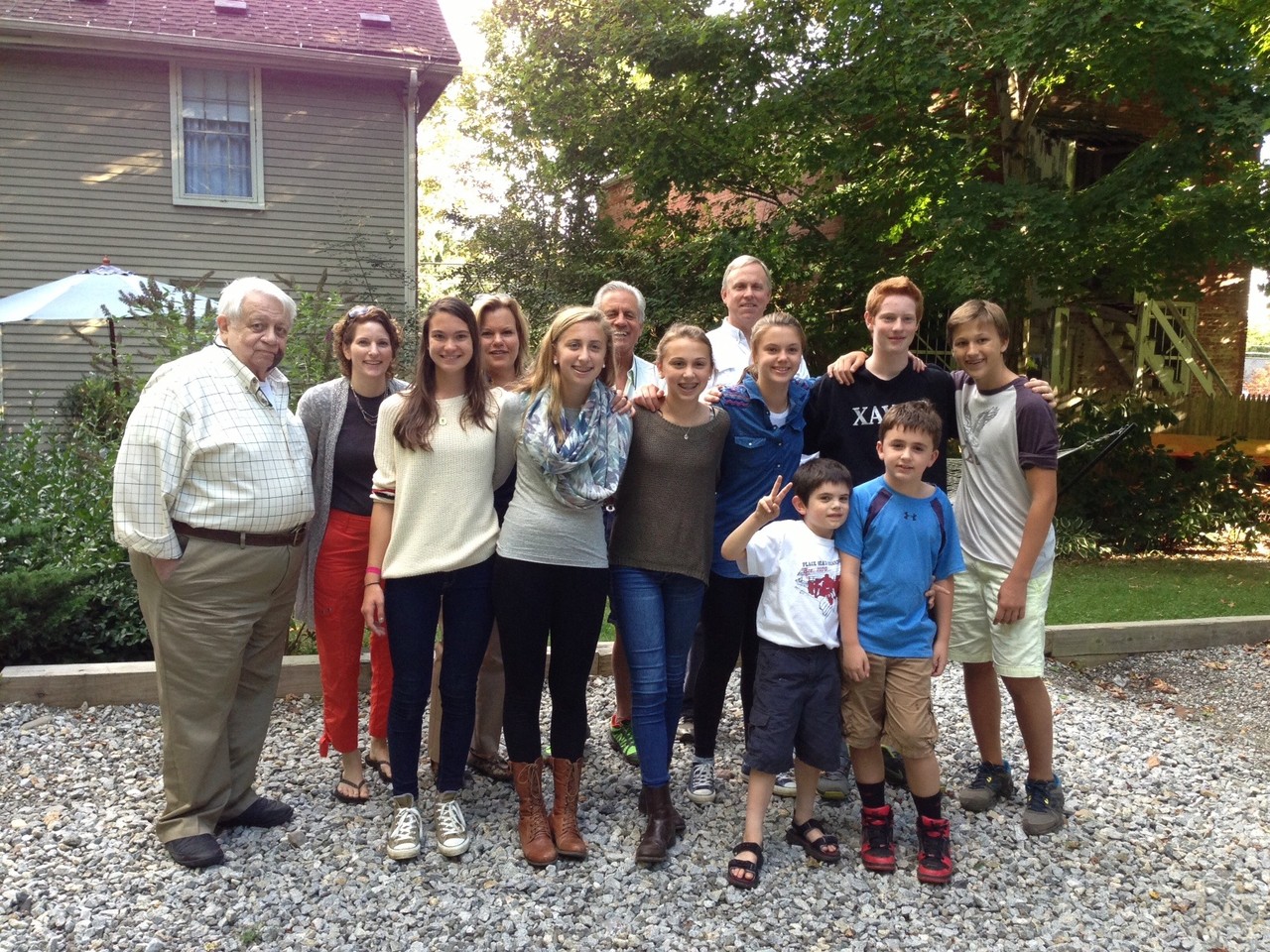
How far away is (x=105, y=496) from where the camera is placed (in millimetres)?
5457

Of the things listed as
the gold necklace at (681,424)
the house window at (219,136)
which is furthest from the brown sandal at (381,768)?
the house window at (219,136)

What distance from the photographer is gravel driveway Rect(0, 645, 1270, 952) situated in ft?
9.57

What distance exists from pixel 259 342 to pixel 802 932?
264 cm

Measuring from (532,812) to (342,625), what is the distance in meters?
1.03

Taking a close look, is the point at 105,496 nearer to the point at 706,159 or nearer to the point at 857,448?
the point at 857,448

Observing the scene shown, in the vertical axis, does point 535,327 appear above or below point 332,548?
above

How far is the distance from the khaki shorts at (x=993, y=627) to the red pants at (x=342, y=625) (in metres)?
2.25

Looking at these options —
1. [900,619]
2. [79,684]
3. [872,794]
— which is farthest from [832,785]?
[79,684]

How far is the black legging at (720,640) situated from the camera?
3.52 meters

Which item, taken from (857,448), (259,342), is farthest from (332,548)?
(857,448)

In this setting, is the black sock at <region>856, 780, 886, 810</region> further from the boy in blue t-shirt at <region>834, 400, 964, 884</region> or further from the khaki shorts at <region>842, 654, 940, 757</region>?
the khaki shorts at <region>842, 654, 940, 757</region>

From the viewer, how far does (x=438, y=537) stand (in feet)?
10.5

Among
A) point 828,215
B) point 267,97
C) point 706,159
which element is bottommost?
point 828,215

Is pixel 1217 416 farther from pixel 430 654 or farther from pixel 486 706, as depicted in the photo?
pixel 430 654
